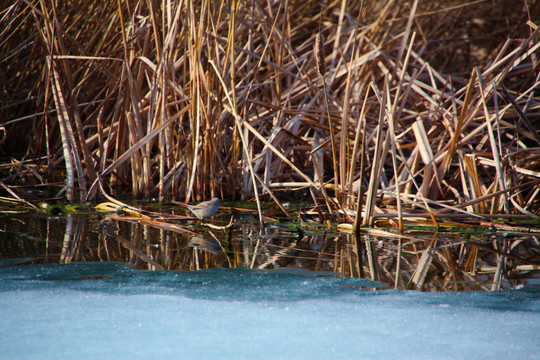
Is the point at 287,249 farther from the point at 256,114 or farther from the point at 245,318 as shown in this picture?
the point at 256,114

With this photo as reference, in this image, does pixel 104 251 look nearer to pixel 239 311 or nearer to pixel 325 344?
pixel 239 311

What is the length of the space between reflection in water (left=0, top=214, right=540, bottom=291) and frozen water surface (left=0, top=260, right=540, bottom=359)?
11 cm

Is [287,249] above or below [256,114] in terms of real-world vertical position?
below

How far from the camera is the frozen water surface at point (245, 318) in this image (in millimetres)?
887

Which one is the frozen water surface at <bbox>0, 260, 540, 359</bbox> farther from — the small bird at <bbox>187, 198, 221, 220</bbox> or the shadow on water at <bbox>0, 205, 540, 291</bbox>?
the small bird at <bbox>187, 198, 221, 220</bbox>

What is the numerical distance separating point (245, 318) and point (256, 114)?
5.61 ft

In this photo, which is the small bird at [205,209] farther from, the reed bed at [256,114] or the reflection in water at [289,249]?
the reed bed at [256,114]

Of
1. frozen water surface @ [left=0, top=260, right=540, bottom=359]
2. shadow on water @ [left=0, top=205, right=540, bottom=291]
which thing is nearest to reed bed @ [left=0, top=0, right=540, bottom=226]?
shadow on water @ [left=0, top=205, right=540, bottom=291]

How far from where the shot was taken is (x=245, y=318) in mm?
1020

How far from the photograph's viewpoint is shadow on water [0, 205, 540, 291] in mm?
1347

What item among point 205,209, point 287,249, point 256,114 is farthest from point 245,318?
point 256,114

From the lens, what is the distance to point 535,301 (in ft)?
3.69

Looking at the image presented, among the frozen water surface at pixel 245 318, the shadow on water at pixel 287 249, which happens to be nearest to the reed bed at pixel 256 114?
the shadow on water at pixel 287 249

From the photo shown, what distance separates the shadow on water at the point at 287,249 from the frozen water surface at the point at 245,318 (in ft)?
0.32
